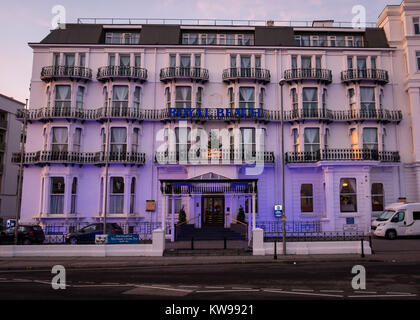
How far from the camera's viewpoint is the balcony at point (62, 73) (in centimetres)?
2864

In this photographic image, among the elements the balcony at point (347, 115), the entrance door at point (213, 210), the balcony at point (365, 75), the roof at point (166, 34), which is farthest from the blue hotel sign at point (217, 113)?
the balcony at point (365, 75)

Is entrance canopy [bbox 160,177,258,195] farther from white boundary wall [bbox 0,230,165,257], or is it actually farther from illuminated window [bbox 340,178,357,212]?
illuminated window [bbox 340,178,357,212]

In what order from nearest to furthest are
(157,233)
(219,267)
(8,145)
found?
(219,267) → (157,233) → (8,145)

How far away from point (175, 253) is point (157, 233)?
1632mm

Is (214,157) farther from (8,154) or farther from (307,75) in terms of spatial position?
(8,154)

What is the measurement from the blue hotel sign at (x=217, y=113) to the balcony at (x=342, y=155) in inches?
195

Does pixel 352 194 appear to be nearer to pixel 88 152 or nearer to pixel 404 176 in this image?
pixel 404 176

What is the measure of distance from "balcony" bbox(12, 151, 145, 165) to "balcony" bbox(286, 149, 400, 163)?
13.9 meters

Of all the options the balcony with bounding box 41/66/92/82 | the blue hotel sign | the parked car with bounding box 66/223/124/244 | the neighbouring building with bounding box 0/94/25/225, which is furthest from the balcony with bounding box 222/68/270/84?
the neighbouring building with bounding box 0/94/25/225

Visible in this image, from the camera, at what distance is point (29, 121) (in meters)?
29.2

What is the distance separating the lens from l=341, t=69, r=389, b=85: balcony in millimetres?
29420

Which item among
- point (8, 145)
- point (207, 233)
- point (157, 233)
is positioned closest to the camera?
point (157, 233)

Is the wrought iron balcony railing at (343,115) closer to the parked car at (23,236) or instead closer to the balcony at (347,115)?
the balcony at (347,115)
